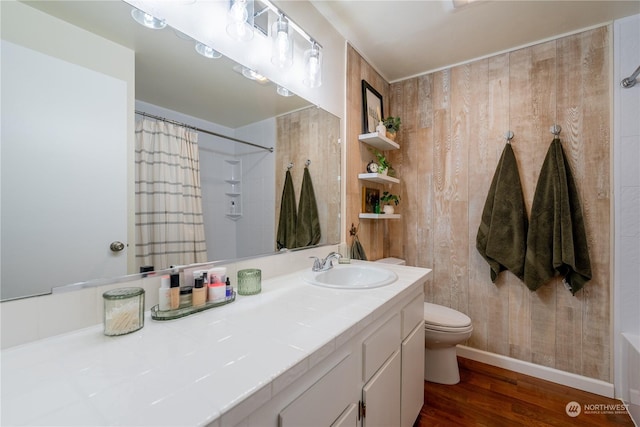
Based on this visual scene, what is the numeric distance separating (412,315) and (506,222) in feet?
3.80

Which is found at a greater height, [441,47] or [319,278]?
[441,47]

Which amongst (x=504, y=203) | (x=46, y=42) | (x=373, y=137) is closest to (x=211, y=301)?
(x=46, y=42)

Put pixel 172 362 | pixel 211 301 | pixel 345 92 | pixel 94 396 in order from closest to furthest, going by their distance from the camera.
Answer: pixel 94 396 < pixel 172 362 < pixel 211 301 < pixel 345 92

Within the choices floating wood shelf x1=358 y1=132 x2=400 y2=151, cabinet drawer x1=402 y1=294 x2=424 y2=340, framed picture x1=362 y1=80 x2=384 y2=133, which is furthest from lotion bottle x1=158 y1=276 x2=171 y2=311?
Result: framed picture x1=362 y1=80 x2=384 y2=133

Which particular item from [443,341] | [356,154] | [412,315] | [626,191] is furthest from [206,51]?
[626,191]

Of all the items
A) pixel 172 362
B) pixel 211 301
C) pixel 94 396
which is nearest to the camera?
pixel 94 396

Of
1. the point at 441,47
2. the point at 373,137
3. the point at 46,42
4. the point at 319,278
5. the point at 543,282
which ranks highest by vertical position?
the point at 441,47

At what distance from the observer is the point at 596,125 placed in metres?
1.70

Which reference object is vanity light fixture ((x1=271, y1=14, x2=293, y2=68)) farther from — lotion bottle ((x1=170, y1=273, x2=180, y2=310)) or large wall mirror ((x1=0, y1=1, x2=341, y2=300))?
lotion bottle ((x1=170, y1=273, x2=180, y2=310))

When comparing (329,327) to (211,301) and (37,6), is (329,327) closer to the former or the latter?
(211,301)

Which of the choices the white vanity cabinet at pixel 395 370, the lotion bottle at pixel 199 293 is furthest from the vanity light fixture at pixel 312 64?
the white vanity cabinet at pixel 395 370

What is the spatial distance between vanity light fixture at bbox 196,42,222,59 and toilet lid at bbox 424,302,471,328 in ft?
6.13

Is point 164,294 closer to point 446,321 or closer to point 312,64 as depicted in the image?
point 312,64

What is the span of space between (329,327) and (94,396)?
0.51 meters
